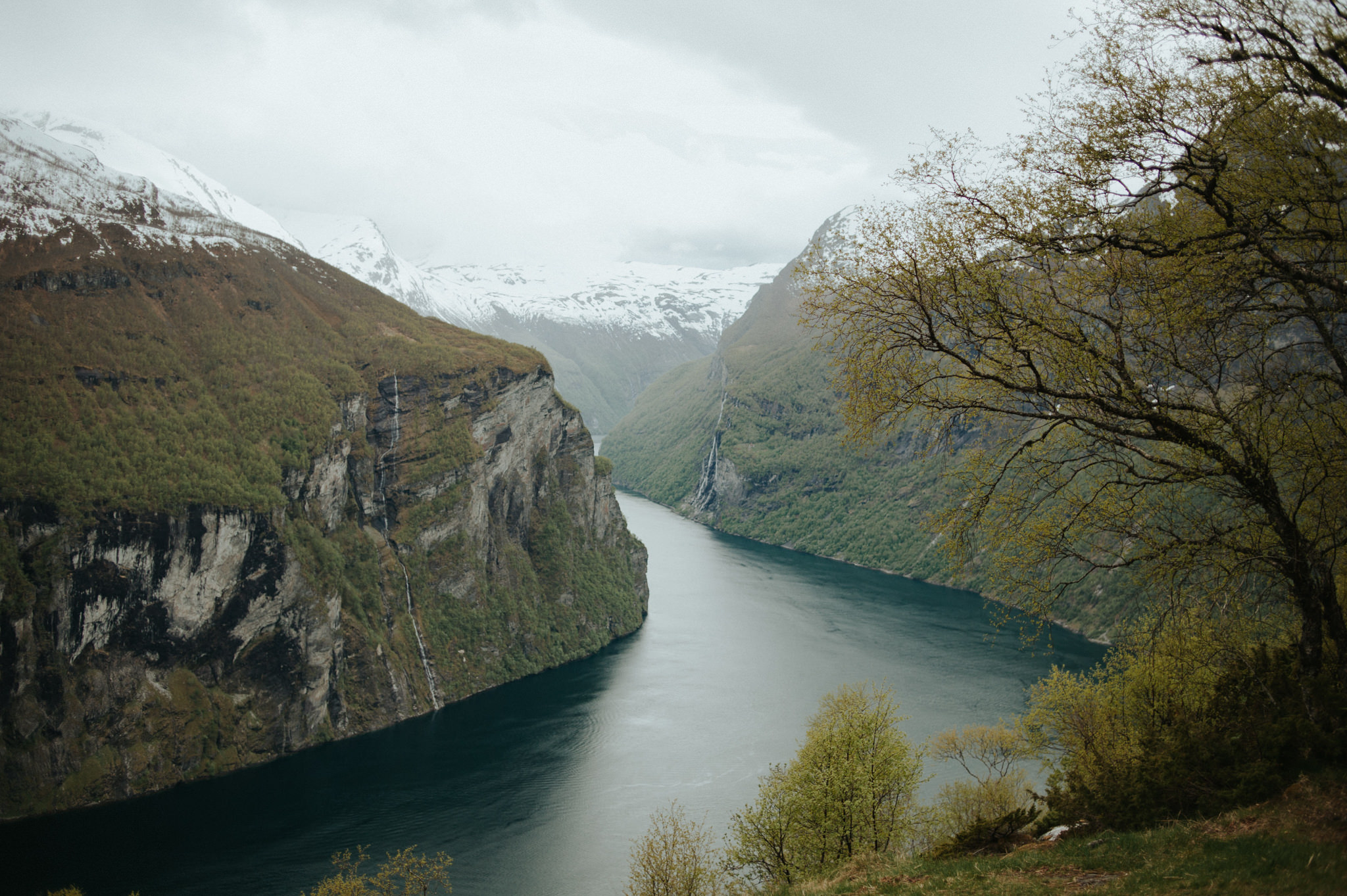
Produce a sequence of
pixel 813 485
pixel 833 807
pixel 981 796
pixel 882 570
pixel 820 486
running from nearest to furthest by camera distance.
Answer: pixel 833 807, pixel 981 796, pixel 882 570, pixel 820 486, pixel 813 485

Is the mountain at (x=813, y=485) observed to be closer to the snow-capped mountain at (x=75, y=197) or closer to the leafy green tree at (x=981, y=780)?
the leafy green tree at (x=981, y=780)

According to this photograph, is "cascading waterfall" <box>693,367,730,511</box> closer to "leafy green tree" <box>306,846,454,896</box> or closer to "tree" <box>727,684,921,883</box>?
"leafy green tree" <box>306,846,454,896</box>

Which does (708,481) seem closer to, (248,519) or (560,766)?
(248,519)

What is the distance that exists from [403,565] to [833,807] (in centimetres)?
6197

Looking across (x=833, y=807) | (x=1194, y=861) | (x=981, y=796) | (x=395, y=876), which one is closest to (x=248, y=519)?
(x=395, y=876)

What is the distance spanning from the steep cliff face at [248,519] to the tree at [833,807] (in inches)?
1877

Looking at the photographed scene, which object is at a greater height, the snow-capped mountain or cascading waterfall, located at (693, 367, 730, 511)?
the snow-capped mountain

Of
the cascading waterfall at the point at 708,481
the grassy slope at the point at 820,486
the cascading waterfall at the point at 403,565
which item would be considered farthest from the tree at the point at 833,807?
the cascading waterfall at the point at 708,481

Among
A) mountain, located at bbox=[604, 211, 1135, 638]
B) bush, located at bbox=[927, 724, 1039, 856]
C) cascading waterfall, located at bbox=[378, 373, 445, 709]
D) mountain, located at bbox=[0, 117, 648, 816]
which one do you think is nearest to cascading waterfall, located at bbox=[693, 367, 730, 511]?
mountain, located at bbox=[604, 211, 1135, 638]

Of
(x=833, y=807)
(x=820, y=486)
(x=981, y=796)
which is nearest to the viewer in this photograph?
(x=833, y=807)

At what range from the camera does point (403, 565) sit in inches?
2982

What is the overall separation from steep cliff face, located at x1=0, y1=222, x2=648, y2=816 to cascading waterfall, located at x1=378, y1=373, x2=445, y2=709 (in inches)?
9.0

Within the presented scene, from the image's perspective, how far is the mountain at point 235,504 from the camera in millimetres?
51719

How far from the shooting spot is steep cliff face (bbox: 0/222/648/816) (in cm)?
5153
